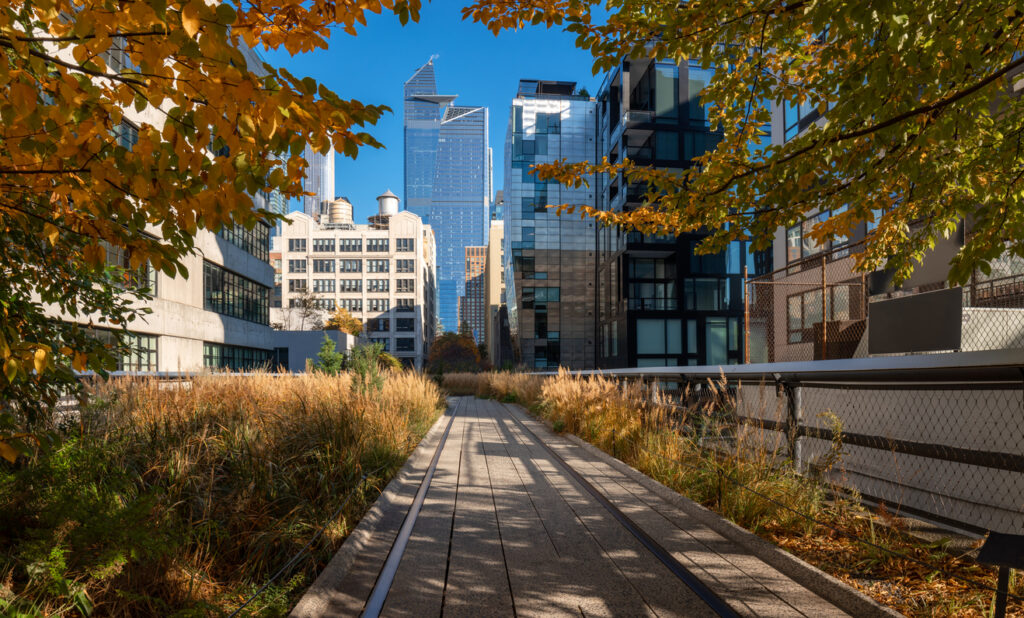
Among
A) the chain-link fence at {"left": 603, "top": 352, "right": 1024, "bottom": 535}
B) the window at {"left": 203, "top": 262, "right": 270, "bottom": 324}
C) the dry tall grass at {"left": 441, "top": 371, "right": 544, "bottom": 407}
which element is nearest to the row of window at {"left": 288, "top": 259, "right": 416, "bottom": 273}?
the window at {"left": 203, "top": 262, "right": 270, "bottom": 324}

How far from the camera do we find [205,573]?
3.42m

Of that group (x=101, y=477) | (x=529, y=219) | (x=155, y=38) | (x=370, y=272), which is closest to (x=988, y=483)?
(x=155, y=38)

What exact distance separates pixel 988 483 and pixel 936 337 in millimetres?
3852

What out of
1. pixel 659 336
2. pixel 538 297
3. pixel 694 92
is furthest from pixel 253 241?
pixel 694 92

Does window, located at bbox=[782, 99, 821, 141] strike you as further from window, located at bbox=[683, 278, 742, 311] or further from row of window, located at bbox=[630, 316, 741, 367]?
row of window, located at bbox=[630, 316, 741, 367]

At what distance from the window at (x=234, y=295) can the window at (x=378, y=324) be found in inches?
1801

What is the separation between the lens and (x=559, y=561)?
4.07 meters

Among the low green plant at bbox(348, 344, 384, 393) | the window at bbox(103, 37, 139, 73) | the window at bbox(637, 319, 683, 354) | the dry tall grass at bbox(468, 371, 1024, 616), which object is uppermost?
the window at bbox(103, 37, 139, 73)

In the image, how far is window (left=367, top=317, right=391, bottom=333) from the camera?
289ft

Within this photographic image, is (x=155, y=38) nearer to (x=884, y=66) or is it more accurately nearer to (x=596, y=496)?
(x=884, y=66)

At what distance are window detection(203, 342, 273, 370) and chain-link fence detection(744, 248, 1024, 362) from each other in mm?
23779

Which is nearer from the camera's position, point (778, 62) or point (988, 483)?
point (988, 483)

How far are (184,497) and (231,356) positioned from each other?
34.5 m

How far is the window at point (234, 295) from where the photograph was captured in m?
31.3
